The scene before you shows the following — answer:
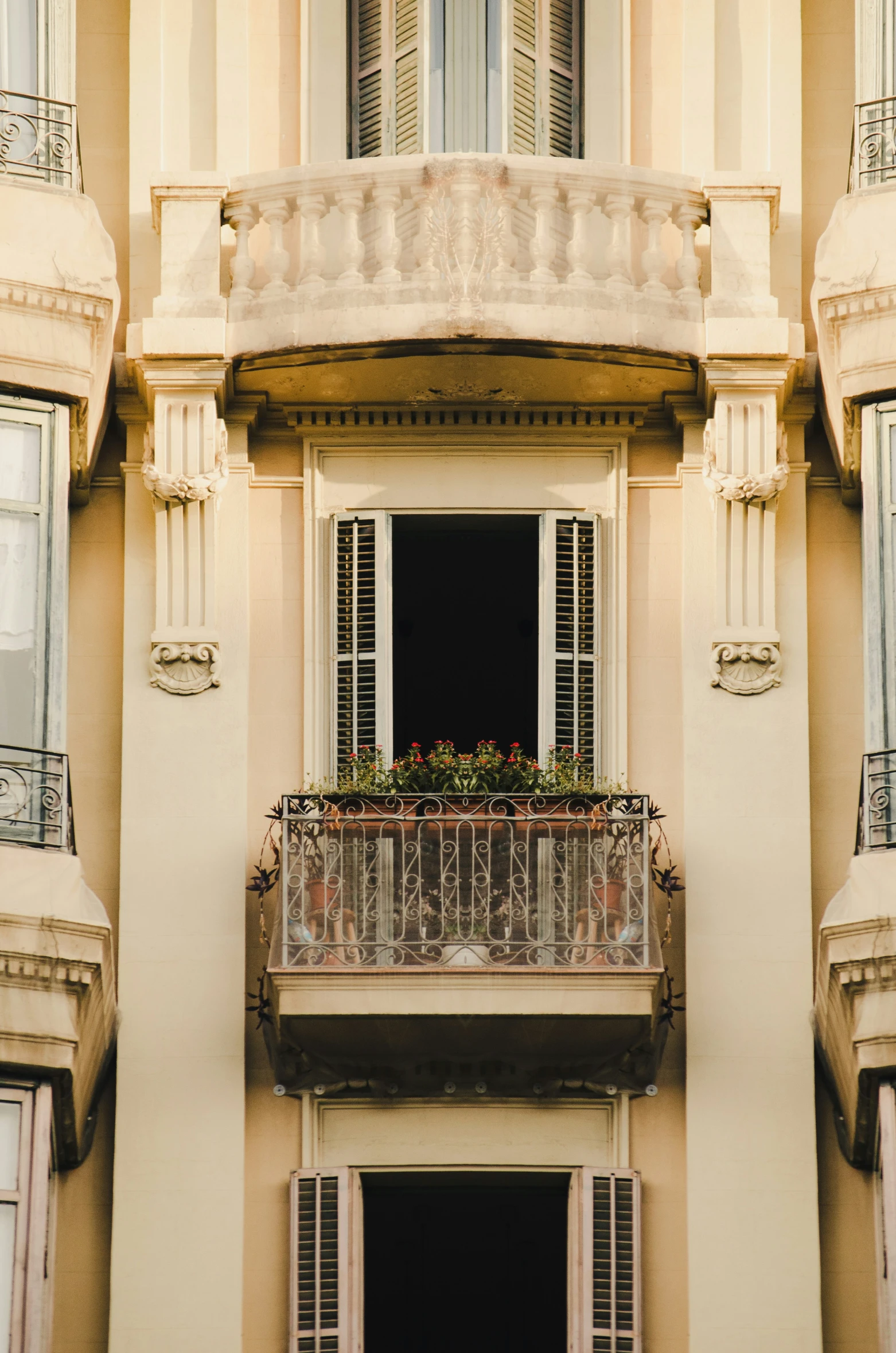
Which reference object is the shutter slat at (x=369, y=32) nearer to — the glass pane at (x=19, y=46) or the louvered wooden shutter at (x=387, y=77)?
the louvered wooden shutter at (x=387, y=77)

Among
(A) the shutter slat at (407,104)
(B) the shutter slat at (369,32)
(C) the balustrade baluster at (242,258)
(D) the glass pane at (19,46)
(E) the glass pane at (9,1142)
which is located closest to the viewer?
(E) the glass pane at (9,1142)

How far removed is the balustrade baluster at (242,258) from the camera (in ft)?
59.8

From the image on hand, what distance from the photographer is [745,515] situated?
1816 centimetres

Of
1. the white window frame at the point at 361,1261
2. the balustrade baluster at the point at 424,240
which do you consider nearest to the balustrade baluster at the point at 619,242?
the balustrade baluster at the point at 424,240

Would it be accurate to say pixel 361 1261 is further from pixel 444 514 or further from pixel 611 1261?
pixel 444 514

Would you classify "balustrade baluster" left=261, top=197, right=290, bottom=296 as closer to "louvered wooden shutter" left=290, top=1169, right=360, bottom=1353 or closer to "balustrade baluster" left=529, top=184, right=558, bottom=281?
"balustrade baluster" left=529, top=184, right=558, bottom=281

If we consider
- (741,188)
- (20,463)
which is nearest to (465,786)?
(20,463)

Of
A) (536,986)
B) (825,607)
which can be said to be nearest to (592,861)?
(536,986)

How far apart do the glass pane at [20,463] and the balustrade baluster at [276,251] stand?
184 centimetres

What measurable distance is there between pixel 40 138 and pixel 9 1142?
21.2 feet

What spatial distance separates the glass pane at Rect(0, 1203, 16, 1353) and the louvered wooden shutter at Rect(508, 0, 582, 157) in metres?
7.78

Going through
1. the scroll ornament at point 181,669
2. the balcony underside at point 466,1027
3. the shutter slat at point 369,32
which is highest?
the shutter slat at point 369,32

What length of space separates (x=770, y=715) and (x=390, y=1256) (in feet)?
19.7

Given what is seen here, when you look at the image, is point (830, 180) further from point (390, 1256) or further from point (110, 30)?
point (390, 1256)
